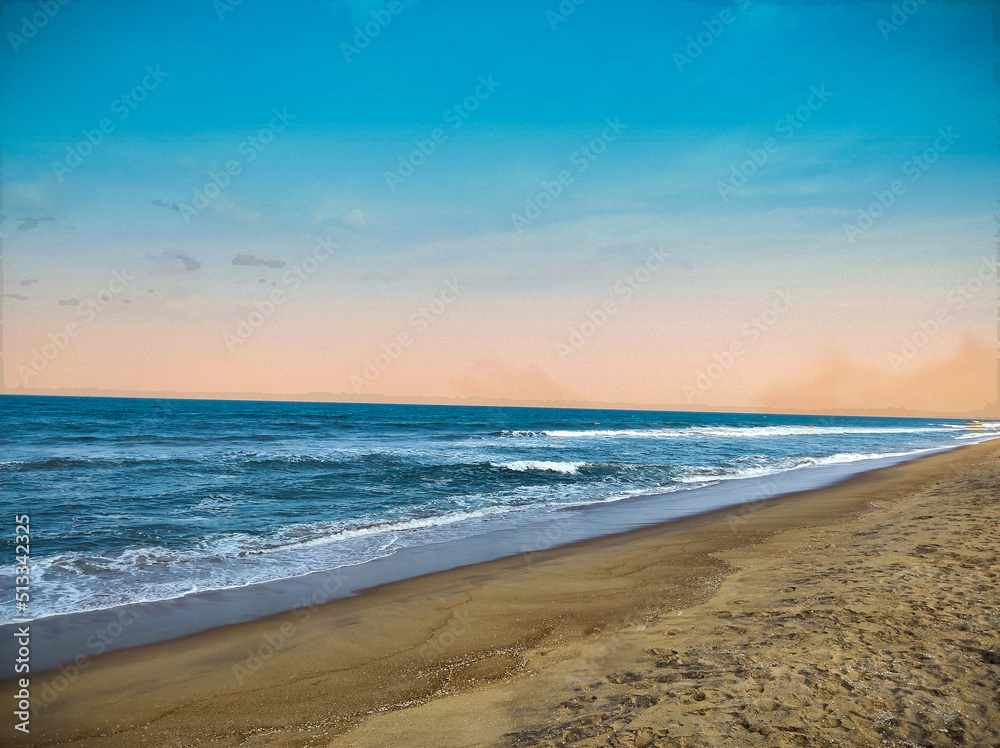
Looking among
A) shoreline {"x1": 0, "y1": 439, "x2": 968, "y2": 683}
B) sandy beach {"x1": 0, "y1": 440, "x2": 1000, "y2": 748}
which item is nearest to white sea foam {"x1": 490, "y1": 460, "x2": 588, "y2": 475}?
shoreline {"x1": 0, "y1": 439, "x2": 968, "y2": 683}

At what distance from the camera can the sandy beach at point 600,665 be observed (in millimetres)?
3625

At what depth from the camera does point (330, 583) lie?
8.14m

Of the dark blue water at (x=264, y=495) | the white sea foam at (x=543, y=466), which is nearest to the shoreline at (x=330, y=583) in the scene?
the dark blue water at (x=264, y=495)

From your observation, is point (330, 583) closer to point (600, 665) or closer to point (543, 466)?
point (600, 665)

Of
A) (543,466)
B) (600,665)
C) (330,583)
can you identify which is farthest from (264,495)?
(600,665)

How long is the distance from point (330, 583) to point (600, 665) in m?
4.97

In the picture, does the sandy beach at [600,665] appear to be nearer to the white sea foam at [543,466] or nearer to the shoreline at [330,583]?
the shoreline at [330,583]

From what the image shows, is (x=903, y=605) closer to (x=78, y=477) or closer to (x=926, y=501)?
(x=926, y=501)

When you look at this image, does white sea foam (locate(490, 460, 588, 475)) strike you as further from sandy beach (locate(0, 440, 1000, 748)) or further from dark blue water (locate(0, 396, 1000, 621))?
sandy beach (locate(0, 440, 1000, 748))

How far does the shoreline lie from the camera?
20.2 ft

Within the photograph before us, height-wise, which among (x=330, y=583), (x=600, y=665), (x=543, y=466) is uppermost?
(x=600, y=665)

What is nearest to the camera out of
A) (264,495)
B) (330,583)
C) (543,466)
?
(330,583)

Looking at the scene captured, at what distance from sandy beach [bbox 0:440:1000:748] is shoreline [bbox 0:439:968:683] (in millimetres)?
422

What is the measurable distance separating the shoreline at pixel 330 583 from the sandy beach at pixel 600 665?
16.6 inches
